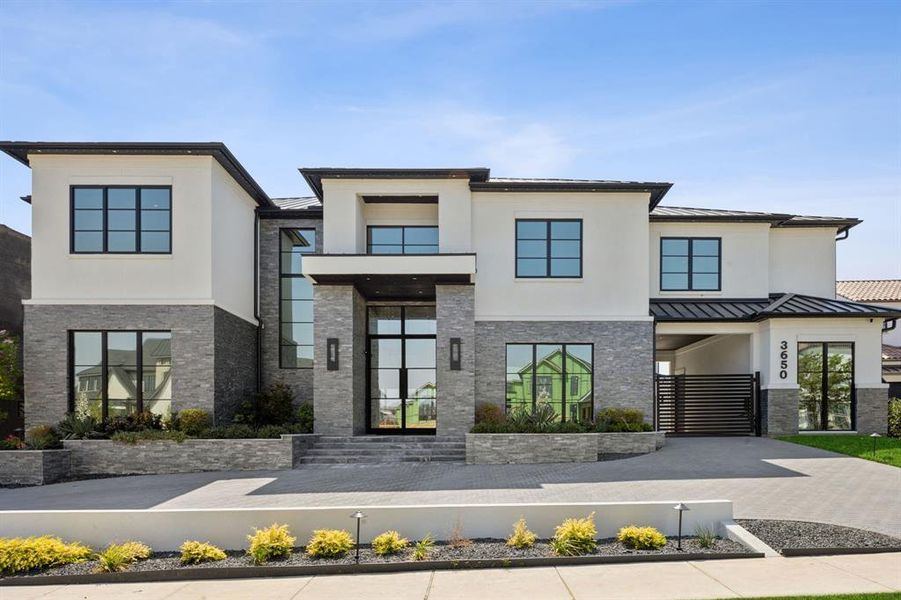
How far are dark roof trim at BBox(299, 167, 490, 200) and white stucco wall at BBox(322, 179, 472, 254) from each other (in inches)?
5.4

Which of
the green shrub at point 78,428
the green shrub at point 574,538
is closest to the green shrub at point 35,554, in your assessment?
the green shrub at point 574,538

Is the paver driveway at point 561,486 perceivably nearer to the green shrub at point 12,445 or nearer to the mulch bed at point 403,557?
the green shrub at point 12,445

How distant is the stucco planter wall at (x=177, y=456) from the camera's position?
48.3 ft

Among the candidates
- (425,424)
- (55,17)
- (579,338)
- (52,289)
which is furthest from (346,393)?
(55,17)

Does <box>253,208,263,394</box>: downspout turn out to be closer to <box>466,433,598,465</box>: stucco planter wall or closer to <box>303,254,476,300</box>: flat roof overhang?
<box>303,254,476,300</box>: flat roof overhang

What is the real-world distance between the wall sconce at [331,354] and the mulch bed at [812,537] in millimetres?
10195

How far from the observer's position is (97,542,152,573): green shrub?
8102 mm

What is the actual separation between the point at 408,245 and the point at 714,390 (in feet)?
33.0

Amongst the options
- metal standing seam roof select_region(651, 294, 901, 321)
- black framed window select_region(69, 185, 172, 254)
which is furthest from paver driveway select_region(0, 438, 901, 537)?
black framed window select_region(69, 185, 172, 254)

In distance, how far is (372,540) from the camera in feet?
29.0

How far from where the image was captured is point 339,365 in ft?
54.6

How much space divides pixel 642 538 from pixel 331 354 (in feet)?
32.8

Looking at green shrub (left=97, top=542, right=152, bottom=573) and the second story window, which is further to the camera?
the second story window

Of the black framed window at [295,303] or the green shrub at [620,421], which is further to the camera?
the black framed window at [295,303]
